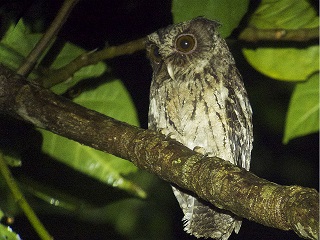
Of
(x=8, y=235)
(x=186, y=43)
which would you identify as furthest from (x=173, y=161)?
(x=186, y=43)

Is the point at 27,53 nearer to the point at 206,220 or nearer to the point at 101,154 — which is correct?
the point at 101,154

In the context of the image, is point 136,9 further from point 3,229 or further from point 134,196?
point 3,229

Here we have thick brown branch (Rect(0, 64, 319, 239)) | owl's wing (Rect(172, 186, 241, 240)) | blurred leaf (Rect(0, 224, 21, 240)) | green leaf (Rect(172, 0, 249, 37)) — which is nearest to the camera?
thick brown branch (Rect(0, 64, 319, 239))

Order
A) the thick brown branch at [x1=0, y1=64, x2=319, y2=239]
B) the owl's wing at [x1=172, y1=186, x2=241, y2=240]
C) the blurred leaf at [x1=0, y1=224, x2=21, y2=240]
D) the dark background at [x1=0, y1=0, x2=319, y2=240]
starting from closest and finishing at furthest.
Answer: the thick brown branch at [x1=0, y1=64, x2=319, y2=239] → the blurred leaf at [x1=0, y1=224, x2=21, y2=240] → the dark background at [x1=0, y1=0, x2=319, y2=240] → the owl's wing at [x1=172, y1=186, x2=241, y2=240]

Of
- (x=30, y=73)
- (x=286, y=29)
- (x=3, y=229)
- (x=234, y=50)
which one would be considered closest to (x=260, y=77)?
(x=234, y=50)

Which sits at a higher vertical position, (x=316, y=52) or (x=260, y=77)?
(x=316, y=52)

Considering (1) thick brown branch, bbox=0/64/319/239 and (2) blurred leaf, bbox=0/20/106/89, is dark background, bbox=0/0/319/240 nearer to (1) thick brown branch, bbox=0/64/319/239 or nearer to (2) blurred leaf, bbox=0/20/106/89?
(2) blurred leaf, bbox=0/20/106/89

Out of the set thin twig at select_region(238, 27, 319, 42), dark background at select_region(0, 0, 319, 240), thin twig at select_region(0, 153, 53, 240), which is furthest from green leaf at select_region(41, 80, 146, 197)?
thin twig at select_region(238, 27, 319, 42)
